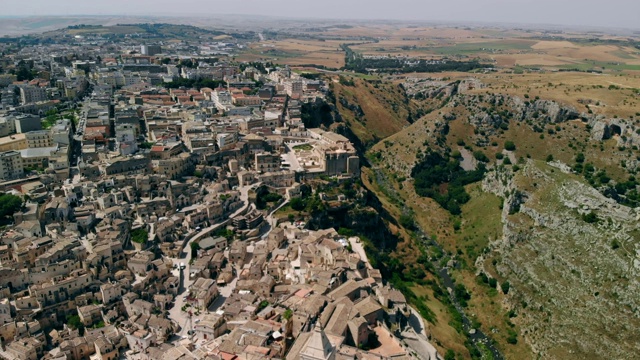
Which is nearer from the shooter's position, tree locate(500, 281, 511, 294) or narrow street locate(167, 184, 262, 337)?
narrow street locate(167, 184, 262, 337)

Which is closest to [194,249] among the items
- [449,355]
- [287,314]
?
[287,314]

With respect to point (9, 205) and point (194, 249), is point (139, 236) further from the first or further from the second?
point (9, 205)

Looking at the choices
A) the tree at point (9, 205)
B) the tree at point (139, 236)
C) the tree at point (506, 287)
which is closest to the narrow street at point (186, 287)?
the tree at point (139, 236)

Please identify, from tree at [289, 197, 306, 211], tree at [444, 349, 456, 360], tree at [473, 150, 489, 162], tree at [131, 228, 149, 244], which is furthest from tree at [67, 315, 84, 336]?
tree at [473, 150, 489, 162]

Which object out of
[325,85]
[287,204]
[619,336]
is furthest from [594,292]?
[325,85]

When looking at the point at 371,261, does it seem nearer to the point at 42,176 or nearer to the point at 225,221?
the point at 225,221

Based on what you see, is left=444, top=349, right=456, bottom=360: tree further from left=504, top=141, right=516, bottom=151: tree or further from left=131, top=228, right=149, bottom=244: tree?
left=504, top=141, right=516, bottom=151: tree
